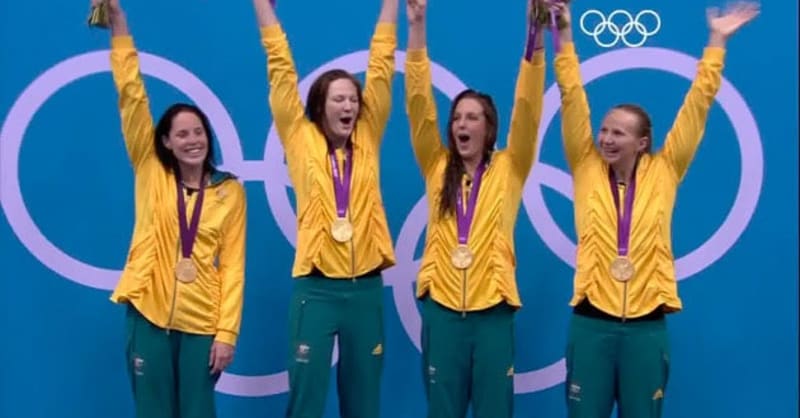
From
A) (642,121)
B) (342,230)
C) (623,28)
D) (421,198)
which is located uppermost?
(623,28)

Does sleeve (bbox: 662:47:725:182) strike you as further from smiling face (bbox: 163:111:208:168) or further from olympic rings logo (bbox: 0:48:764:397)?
smiling face (bbox: 163:111:208:168)

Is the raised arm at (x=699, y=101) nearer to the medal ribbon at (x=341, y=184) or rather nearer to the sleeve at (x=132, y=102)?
the medal ribbon at (x=341, y=184)

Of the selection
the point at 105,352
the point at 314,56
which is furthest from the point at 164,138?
the point at 105,352

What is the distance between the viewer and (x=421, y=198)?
4.32 m

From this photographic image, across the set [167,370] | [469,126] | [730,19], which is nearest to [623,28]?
[730,19]

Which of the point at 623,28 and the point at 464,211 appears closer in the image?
the point at 464,211

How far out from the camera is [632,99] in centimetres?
428

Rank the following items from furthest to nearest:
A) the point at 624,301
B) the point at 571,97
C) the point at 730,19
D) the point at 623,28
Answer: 1. the point at 623,28
2. the point at 730,19
3. the point at 571,97
4. the point at 624,301

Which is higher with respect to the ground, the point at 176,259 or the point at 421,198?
the point at 421,198

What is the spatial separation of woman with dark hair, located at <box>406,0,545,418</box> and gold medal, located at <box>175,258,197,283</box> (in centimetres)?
75

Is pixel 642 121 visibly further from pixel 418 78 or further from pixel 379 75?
pixel 379 75

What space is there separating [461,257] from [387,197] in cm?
81

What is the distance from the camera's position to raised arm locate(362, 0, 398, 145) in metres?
3.72

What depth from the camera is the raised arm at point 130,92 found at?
3.63 metres
